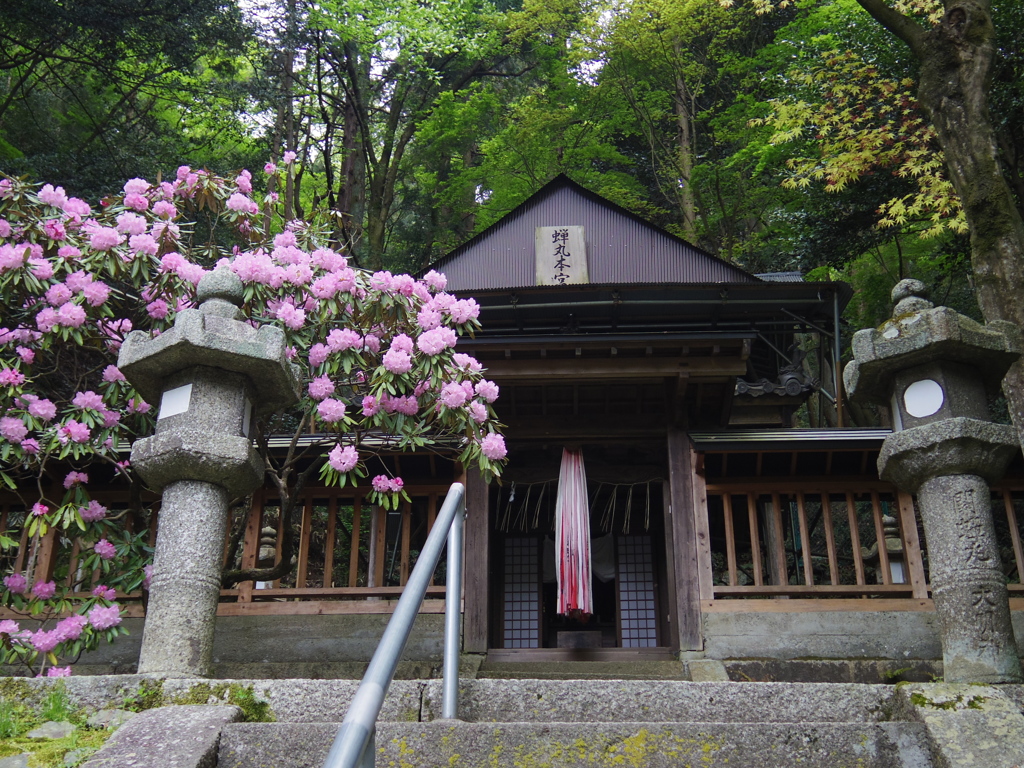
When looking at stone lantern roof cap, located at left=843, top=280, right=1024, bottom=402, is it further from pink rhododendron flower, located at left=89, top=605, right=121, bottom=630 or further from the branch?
pink rhododendron flower, located at left=89, top=605, right=121, bottom=630

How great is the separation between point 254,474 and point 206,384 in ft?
1.80

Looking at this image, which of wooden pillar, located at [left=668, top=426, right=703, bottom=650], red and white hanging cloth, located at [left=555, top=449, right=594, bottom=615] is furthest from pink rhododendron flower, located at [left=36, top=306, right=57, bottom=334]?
wooden pillar, located at [left=668, top=426, right=703, bottom=650]

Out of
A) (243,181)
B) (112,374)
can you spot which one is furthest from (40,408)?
(243,181)

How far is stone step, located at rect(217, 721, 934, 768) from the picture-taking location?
3256mm

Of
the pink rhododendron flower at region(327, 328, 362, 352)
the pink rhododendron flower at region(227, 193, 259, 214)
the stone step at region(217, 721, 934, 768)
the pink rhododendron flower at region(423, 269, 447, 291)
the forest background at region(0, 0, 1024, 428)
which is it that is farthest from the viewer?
the forest background at region(0, 0, 1024, 428)

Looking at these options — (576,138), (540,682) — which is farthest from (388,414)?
(576,138)

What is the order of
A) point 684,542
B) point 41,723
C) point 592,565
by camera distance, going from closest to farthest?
1. point 41,723
2. point 684,542
3. point 592,565

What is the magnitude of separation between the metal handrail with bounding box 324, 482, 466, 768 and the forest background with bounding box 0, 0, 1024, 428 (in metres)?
8.54

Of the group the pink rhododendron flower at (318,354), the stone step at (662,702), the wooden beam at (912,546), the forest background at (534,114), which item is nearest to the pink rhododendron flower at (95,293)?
the pink rhododendron flower at (318,354)

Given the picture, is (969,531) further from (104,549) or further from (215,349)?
(104,549)

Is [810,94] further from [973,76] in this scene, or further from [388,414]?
[388,414]

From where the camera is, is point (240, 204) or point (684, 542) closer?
point (240, 204)

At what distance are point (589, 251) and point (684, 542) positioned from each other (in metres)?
5.21

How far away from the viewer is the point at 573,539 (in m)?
9.30
